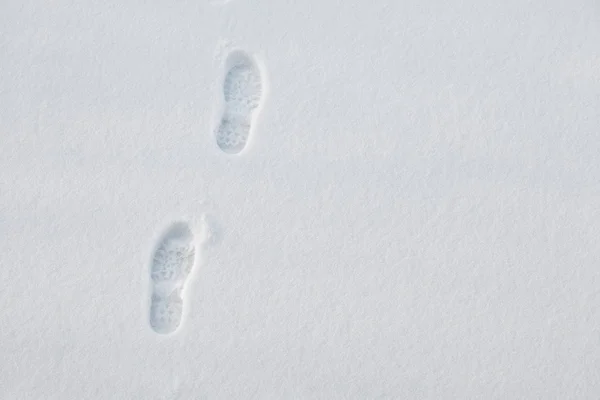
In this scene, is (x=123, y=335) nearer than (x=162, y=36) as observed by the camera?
Yes

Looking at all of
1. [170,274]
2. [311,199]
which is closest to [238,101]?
[311,199]

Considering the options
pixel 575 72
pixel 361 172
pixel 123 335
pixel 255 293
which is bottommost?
pixel 123 335

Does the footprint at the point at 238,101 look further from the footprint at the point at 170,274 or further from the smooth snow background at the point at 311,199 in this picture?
the footprint at the point at 170,274

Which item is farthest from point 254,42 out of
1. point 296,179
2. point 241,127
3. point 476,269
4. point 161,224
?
point 476,269

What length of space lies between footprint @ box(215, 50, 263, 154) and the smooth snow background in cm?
2

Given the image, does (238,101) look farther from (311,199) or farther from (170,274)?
(170,274)

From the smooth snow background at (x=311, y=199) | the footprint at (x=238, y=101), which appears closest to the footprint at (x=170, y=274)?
the smooth snow background at (x=311, y=199)

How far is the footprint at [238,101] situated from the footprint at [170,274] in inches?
7.2

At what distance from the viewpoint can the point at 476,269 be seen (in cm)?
121

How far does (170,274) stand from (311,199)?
286 millimetres

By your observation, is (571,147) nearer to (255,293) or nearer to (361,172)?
(361,172)

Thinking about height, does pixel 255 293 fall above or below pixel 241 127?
below

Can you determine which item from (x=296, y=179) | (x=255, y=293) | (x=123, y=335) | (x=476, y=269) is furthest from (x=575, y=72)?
(x=123, y=335)

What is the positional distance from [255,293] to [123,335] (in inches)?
9.3
